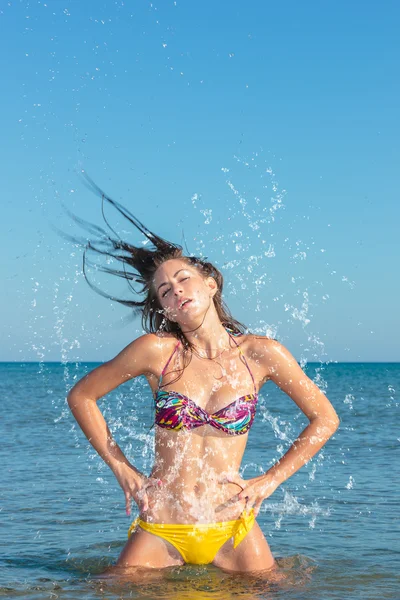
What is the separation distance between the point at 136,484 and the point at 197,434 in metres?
0.48

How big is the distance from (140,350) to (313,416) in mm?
1173

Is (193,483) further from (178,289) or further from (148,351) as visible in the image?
(178,289)

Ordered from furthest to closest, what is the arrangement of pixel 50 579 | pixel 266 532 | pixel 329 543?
pixel 266 532 → pixel 329 543 → pixel 50 579

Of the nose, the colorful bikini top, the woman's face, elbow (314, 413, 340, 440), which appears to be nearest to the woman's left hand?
the colorful bikini top

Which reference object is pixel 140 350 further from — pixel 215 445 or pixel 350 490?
pixel 350 490

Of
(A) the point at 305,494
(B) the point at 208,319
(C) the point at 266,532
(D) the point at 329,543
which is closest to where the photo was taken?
(B) the point at 208,319

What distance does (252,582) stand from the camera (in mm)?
5148

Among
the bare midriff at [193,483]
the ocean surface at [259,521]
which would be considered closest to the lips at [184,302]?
the bare midriff at [193,483]

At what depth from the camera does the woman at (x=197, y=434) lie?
5.09 meters

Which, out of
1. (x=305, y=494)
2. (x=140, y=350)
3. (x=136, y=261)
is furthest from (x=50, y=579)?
(x=305, y=494)

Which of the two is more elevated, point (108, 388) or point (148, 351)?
point (148, 351)

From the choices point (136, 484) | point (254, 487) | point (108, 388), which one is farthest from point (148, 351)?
point (254, 487)

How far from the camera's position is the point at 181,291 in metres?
5.29

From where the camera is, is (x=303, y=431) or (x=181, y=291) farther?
(x=181, y=291)
